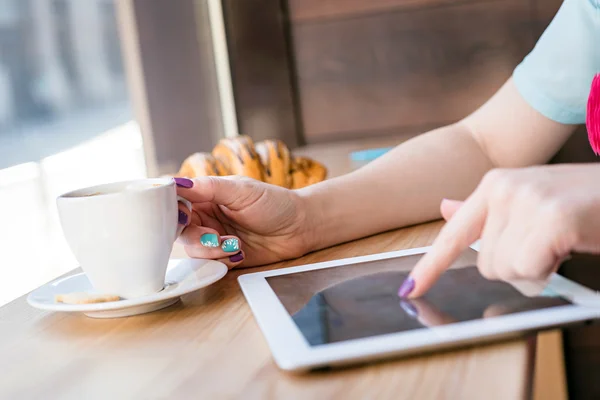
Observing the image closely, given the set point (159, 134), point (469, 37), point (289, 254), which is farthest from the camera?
point (469, 37)

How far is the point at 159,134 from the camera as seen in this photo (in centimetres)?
178

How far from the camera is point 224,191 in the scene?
0.70 metres

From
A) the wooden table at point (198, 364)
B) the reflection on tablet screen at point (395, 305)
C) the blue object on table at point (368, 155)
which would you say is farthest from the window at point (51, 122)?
the reflection on tablet screen at point (395, 305)

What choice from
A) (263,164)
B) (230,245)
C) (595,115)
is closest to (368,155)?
(263,164)

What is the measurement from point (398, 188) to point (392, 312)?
39 centimetres

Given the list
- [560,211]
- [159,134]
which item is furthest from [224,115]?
[560,211]

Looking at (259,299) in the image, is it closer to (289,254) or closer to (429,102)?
(289,254)

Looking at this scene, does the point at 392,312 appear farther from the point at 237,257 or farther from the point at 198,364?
the point at 237,257

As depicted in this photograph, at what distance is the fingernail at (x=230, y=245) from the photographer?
71cm

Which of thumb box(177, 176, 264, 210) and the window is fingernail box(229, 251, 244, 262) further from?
the window

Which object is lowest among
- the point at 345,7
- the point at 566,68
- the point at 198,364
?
the point at 198,364

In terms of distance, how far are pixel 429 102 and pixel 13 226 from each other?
1.16 meters

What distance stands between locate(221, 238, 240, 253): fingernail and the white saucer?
0.07ft

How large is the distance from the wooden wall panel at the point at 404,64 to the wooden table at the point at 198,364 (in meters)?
1.44
